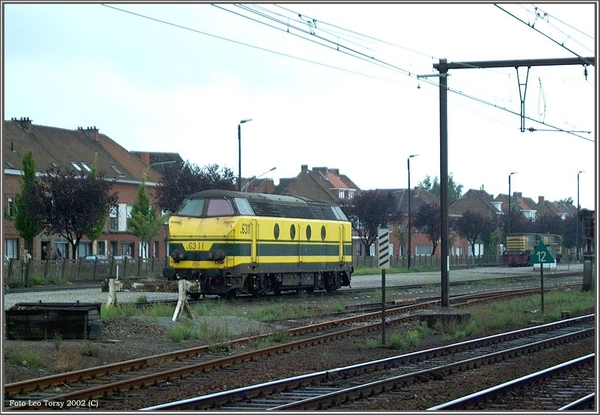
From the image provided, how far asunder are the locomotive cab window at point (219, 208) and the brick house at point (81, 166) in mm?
30834

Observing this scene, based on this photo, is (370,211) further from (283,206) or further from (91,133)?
(283,206)

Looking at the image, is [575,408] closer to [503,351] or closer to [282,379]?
[282,379]

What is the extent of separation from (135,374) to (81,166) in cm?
5694

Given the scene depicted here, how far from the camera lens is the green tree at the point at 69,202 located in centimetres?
5134

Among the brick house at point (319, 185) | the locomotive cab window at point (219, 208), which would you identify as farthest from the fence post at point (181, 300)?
the brick house at point (319, 185)

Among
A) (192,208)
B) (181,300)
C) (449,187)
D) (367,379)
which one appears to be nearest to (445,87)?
(181,300)

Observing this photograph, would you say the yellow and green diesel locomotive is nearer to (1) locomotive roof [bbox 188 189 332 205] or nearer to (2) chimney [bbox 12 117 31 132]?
(1) locomotive roof [bbox 188 189 332 205]

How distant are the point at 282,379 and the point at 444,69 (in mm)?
11516

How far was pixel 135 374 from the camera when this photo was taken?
15.9m

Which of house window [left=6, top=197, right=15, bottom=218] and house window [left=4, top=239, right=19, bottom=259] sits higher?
house window [left=6, top=197, right=15, bottom=218]

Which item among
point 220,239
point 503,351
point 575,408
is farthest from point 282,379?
point 220,239

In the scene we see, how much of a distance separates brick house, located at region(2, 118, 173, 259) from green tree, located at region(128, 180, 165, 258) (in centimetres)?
181

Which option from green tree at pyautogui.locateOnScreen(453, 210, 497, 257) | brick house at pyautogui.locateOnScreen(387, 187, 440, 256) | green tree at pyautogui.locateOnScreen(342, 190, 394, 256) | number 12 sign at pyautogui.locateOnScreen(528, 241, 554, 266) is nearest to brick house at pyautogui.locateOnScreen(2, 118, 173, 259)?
green tree at pyautogui.locateOnScreen(342, 190, 394, 256)

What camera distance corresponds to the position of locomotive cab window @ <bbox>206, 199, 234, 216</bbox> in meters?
31.6
